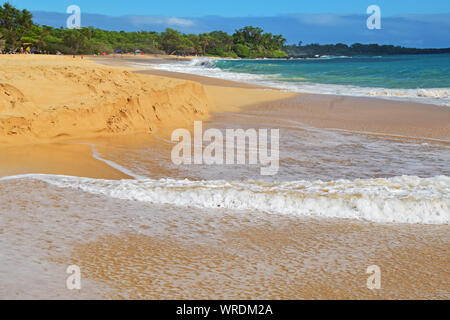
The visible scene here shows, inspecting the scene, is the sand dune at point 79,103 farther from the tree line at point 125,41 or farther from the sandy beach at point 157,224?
the tree line at point 125,41

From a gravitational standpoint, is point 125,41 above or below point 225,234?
above

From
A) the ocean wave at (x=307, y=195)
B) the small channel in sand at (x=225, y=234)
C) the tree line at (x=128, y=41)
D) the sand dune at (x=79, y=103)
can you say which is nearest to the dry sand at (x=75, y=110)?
the sand dune at (x=79, y=103)

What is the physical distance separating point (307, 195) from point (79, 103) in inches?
206

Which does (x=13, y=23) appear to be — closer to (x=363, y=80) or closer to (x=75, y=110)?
(x=363, y=80)

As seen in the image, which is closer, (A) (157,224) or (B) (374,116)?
(A) (157,224)

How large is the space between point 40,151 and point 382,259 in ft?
16.7

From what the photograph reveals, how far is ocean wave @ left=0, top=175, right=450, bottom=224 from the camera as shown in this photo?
3.80m

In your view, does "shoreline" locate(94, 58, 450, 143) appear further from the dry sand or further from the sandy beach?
the dry sand

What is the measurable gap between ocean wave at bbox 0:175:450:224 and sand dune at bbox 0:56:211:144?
2.71 m

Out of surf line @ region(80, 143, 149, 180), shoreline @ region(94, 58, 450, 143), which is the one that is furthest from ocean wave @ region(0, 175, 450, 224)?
shoreline @ region(94, 58, 450, 143)

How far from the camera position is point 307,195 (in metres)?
4.07

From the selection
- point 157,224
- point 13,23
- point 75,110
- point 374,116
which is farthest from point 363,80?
point 13,23

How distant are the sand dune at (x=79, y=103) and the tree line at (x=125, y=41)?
158ft
